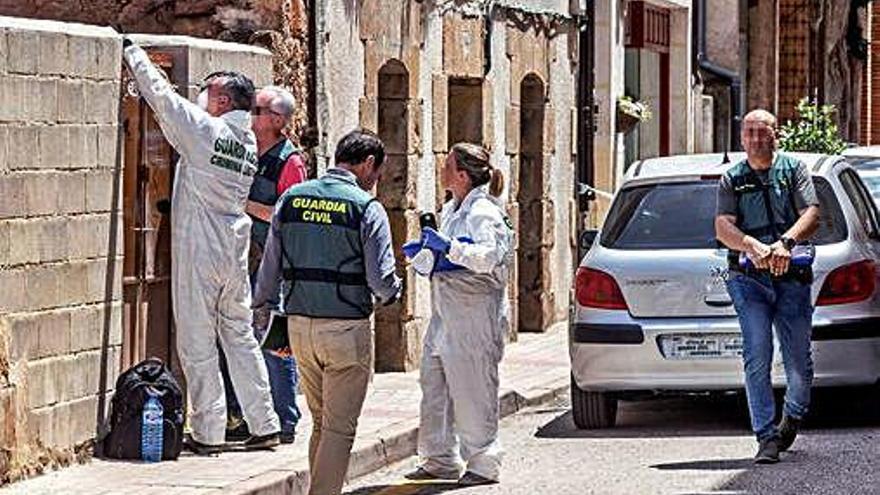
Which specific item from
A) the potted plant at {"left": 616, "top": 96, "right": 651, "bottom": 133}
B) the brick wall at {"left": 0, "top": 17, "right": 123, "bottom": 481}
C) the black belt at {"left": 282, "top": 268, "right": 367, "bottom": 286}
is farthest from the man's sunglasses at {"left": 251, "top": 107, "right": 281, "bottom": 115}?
the potted plant at {"left": 616, "top": 96, "right": 651, "bottom": 133}

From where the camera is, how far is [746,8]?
3625 centimetres

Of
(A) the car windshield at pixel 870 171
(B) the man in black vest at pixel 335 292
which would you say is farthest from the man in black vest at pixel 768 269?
(A) the car windshield at pixel 870 171

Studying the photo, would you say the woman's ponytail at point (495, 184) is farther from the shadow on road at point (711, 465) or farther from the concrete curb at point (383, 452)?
the shadow on road at point (711, 465)

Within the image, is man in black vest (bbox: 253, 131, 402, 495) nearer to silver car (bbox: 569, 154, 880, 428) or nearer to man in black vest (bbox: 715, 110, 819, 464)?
man in black vest (bbox: 715, 110, 819, 464)

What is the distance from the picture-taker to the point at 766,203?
502 inches

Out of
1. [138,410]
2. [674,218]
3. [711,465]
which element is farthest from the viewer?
[674,218]

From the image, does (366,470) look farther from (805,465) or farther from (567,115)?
(567,115)

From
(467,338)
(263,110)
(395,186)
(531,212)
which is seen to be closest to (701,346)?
(467,338)

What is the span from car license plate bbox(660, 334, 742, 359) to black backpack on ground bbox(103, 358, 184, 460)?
321cm

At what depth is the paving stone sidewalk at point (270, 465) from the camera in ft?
37.0

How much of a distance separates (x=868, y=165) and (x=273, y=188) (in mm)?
10734

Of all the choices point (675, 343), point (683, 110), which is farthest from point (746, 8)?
point (675, 343)

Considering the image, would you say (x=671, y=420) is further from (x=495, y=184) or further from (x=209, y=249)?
(x=209, y=249)

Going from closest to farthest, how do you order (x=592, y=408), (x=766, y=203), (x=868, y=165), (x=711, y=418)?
(x=766, y=203) < (x=592, y=408) < (x=711, y=418) < (x=868, y=165)
